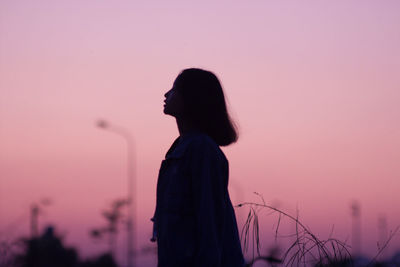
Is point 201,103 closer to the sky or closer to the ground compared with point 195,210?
closer to the sky

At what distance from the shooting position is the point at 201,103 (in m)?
4.05

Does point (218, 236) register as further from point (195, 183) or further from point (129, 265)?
point (129, 265)

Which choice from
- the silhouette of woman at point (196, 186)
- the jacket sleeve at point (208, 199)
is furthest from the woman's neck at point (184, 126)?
the jacket sleeve at point (208, 199)

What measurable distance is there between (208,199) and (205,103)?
2.03ft

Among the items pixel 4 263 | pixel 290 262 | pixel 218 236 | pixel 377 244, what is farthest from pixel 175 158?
pixel 4 263

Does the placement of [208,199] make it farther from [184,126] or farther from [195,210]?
[184,126]

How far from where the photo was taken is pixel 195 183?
3.73 metres

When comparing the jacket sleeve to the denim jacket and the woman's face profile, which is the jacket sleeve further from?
the woman's face profile

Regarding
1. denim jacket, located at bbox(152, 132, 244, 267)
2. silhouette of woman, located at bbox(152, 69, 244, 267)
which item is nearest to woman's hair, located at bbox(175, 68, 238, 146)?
silhouette of woman, located at bbox(152, 69, 244, 267)

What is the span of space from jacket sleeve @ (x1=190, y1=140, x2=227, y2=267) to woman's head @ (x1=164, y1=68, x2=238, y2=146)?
0.76 ft

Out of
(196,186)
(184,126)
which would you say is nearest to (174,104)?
(184,126)

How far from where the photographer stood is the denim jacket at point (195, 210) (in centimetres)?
362

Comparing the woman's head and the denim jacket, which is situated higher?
the woman's head

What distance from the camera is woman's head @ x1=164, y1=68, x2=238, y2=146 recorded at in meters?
4.05
